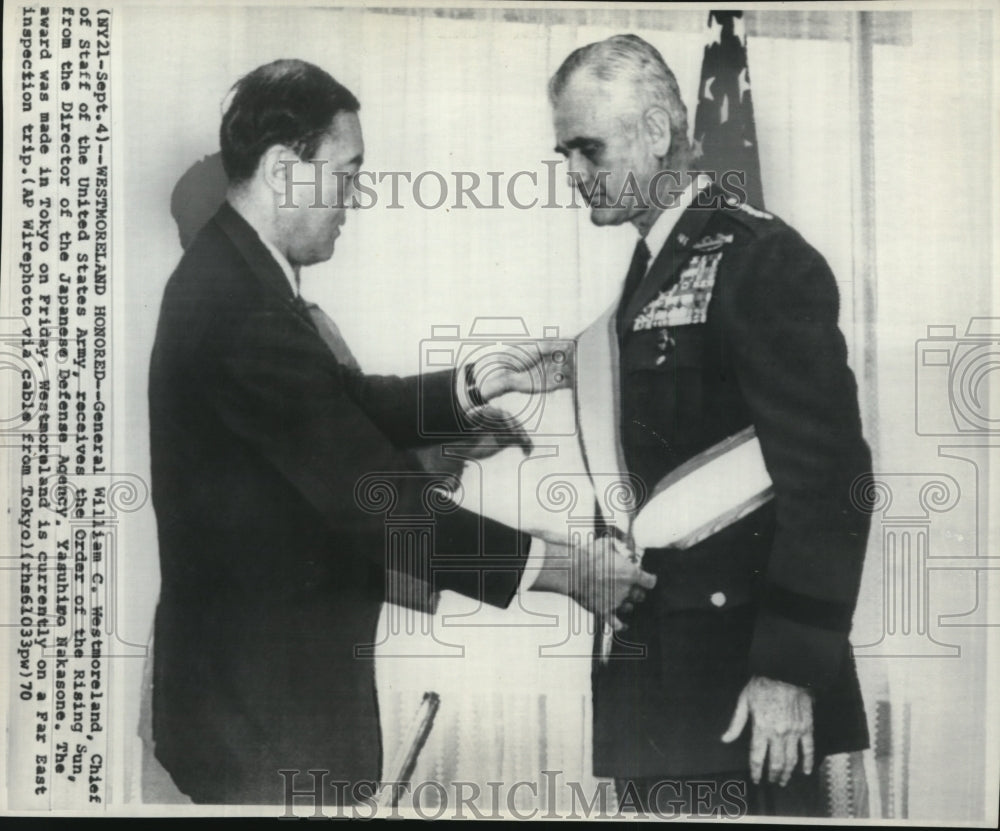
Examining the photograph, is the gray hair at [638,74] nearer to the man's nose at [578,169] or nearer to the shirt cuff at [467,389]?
the man's nose at [578,169]

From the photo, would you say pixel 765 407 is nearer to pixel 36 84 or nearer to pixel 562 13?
pixel 562 13

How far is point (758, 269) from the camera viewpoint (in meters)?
2.89

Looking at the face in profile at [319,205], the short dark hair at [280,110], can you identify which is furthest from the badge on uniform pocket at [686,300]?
the short dark hair at [280,110]

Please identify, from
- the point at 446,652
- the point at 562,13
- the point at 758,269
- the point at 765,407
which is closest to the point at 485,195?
the point at 562,13

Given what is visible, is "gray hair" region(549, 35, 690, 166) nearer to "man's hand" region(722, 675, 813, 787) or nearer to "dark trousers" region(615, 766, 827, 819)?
"man's hand" region(722, 675, 813, 787)

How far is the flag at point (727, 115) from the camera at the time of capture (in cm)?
292

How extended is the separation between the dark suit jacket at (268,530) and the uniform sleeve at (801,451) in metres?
0.85

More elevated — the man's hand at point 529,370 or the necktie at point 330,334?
the necktie at point 330,334

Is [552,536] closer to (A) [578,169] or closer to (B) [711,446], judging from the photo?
(B) [711,446]

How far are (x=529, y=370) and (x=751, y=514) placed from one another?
32.9 inches

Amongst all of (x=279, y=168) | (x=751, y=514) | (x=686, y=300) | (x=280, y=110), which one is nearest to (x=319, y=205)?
(x=279, y=168)

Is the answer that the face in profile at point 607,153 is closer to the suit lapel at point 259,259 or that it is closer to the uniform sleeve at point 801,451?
the uniform sleeve at point 801,451

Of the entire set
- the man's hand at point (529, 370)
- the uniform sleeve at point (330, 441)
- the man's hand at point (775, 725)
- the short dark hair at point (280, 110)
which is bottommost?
the man's hand at point (775, 725)

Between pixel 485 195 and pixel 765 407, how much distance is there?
1120 mm
